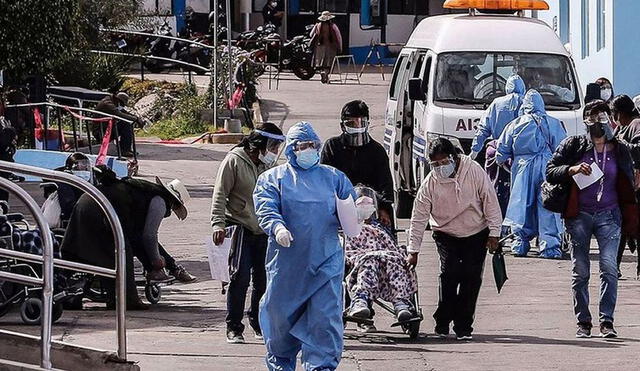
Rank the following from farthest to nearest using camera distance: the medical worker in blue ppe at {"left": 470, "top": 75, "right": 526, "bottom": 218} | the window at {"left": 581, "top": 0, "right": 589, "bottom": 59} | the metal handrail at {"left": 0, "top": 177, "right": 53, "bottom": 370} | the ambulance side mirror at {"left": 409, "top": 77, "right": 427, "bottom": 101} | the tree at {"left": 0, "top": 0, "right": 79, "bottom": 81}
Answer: the window at {"left": 581, "top": 0, "right": 589, "bottom": 59} → the tree at {"left": 0, "top": 0, "right": 79, "bottom": 81} → the ambulance side mirror at {"left": 409, "top": 77, "right": 427, "bottom": 101} → the medical worker in blue ppe at {"left": 470, "top": 75, "right": 526, "bottom": 218} → the metal handrail at {"left": 0, "top": 177, "right": 53, "bottom": 370}

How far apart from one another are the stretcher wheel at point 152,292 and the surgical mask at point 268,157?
8.28 ft

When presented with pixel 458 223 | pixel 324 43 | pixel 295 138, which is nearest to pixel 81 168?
pixel 458 223

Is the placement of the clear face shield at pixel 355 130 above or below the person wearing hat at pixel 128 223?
above

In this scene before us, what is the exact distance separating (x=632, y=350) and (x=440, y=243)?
66.5 inches

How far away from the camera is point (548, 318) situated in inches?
522

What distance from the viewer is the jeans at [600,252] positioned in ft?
39.0

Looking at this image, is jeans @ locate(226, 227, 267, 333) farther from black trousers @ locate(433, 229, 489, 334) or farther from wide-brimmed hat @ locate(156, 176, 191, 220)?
wide-brimmed hat @ locate(156, 176, 191, 220)

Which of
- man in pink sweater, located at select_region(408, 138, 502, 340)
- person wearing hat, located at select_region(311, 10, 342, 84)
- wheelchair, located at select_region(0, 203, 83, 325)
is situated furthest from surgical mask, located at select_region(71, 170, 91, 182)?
person wearing hat, located at select_region(311, 10, 342, 84)

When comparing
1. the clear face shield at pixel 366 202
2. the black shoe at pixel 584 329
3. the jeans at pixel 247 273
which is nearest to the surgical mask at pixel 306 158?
the clear face shield at pixel 366 202

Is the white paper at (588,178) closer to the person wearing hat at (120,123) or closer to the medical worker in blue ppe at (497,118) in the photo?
the medical worker in blue ppe at (497,118)

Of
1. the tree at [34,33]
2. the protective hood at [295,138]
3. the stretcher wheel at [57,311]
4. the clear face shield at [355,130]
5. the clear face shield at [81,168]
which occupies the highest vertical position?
the tree at [34,33]

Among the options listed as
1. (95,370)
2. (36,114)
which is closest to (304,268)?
(95,370)

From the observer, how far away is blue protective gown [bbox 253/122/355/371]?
384 inches

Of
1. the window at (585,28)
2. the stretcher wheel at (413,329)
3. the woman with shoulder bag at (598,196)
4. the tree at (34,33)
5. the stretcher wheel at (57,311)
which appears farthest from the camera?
the window at (585,28)
